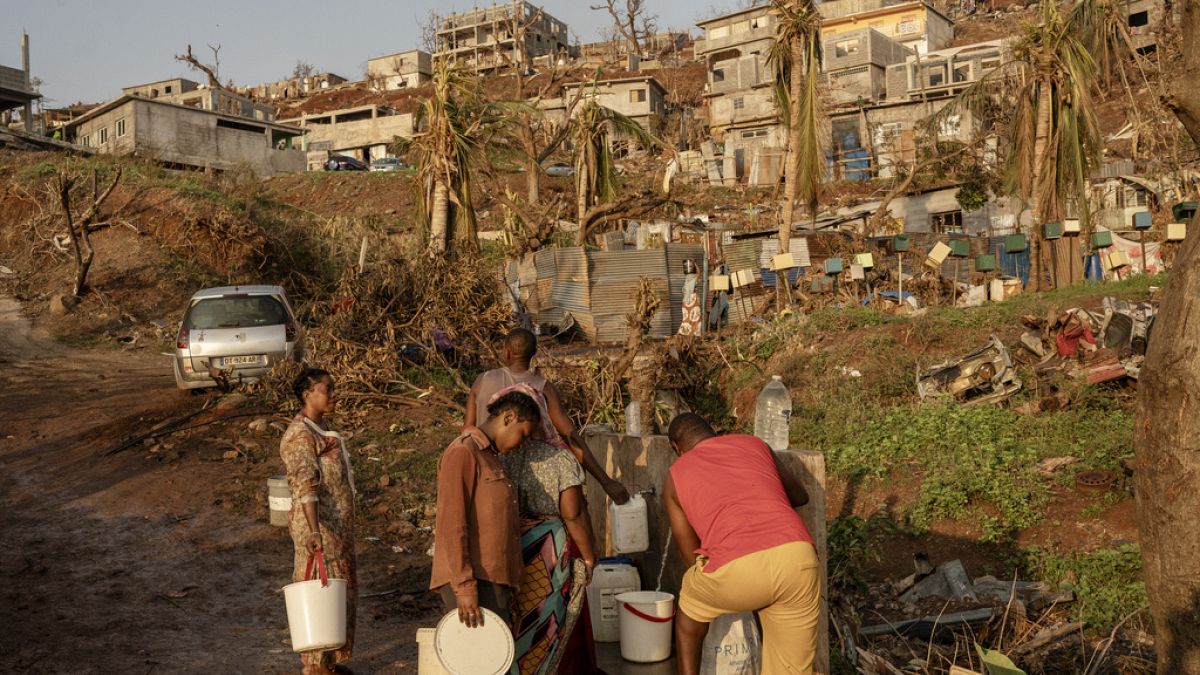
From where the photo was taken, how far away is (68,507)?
1013 cm

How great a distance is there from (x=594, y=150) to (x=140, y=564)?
15470 millimetres

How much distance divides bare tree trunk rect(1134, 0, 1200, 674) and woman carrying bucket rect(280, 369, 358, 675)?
12.8 ft

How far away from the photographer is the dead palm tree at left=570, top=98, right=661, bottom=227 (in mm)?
22000

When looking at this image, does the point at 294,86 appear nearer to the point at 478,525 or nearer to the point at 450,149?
the point at 450,149

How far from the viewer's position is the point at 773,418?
19.9ft

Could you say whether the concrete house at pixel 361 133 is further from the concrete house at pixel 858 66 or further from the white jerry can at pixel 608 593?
the white jerry can at pixel 608 593

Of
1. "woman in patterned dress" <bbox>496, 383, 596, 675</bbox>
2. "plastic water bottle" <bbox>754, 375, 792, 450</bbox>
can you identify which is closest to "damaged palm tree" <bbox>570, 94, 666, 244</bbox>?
"plastic water bottle" <bbox>754, 375, 792, 450</bbox>

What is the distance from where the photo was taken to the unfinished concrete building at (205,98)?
6144cm

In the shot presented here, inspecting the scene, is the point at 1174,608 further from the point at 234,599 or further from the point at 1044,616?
the point at 234,599

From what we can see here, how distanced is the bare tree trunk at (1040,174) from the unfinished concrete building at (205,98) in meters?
39.3

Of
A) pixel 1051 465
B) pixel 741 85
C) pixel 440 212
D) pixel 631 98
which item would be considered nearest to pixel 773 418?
pixel 1051 465

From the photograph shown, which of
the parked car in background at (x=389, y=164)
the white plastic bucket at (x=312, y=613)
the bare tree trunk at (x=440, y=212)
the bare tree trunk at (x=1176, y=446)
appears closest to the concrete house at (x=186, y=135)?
the parked car in background at (x=389, y=164)

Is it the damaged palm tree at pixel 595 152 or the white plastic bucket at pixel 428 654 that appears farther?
the damaged palm tree at pixel 595 152

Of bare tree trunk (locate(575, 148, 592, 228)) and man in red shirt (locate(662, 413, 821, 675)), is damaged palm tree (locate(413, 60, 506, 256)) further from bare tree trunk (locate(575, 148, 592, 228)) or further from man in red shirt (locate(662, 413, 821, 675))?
man in red shirt (locate(662, 413, 821, 675))
